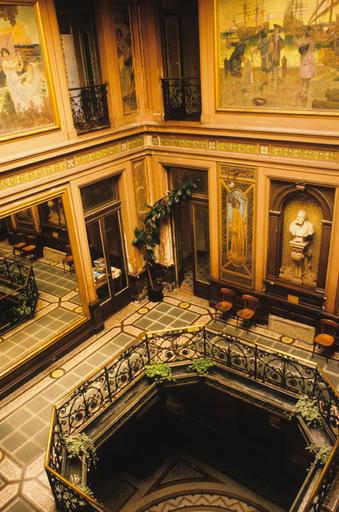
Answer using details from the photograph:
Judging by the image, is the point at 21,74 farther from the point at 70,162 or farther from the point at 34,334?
the point at 34,334

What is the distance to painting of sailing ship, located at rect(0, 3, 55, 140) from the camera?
6.90 meters

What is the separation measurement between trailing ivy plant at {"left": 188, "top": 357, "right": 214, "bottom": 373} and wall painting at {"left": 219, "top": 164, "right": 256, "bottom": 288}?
82.6 inches

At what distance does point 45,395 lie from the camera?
8156 mm

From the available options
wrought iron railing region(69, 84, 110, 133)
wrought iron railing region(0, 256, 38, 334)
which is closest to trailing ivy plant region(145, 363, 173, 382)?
wrought iron railing region(0, 256, 38, 334)

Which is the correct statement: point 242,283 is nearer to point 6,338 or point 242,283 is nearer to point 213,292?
point 213,292

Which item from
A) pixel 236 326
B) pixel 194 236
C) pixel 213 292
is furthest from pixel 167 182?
pixel 236 326

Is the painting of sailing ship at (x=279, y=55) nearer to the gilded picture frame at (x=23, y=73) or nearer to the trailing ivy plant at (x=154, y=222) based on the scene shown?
the trailing ivy plant at (x=154, y=222)

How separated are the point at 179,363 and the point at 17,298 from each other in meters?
4.53

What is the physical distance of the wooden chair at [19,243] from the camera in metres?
13.1

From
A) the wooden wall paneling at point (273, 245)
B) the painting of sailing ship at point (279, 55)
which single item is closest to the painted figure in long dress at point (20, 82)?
the painting of sailing ship at point (279, 55)

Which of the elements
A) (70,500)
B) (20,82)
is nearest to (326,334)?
(70,500)

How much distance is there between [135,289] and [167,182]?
2.64 meters

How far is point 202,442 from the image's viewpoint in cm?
942

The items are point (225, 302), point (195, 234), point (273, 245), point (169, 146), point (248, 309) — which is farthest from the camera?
point (195, 234)
